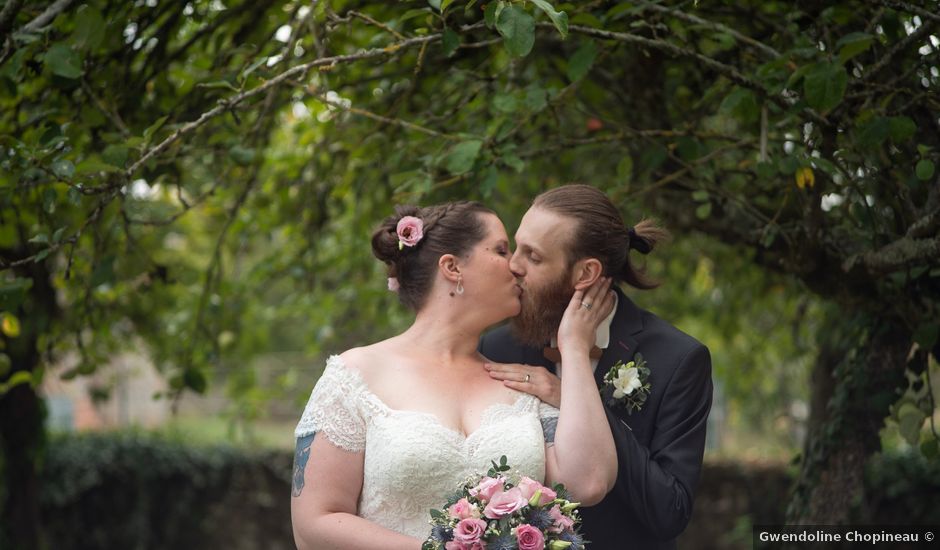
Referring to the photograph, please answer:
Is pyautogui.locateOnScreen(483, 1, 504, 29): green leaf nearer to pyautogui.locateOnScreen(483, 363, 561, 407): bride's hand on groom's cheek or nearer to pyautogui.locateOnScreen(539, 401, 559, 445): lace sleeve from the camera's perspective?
pyautogui.locateOnScreen(483, 363, 561, 407): bride's hand on groom's cheek

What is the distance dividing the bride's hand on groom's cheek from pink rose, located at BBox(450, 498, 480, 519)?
573 mm

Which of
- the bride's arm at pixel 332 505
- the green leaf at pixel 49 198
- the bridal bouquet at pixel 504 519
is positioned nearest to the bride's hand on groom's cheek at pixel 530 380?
the bridal bouquet at pixel 504 519

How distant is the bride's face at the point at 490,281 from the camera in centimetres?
318

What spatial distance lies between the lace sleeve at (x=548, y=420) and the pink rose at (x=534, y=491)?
31 cm

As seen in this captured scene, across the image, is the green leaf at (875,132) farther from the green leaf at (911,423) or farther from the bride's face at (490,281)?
the green leaf at (911,423)

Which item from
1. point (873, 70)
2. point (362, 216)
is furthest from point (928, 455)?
point (362, 216)

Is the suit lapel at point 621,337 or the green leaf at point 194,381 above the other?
the suit lapel at point 621,337

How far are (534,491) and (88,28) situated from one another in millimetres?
2287

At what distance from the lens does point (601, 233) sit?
10.8 ft

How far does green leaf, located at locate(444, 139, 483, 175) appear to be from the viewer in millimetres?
3660

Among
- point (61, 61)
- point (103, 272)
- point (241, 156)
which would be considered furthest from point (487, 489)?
point (103, 272)

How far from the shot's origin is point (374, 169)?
226 inches

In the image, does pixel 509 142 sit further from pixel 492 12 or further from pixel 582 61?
pixel 492 12

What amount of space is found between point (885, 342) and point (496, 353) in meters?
1.89
